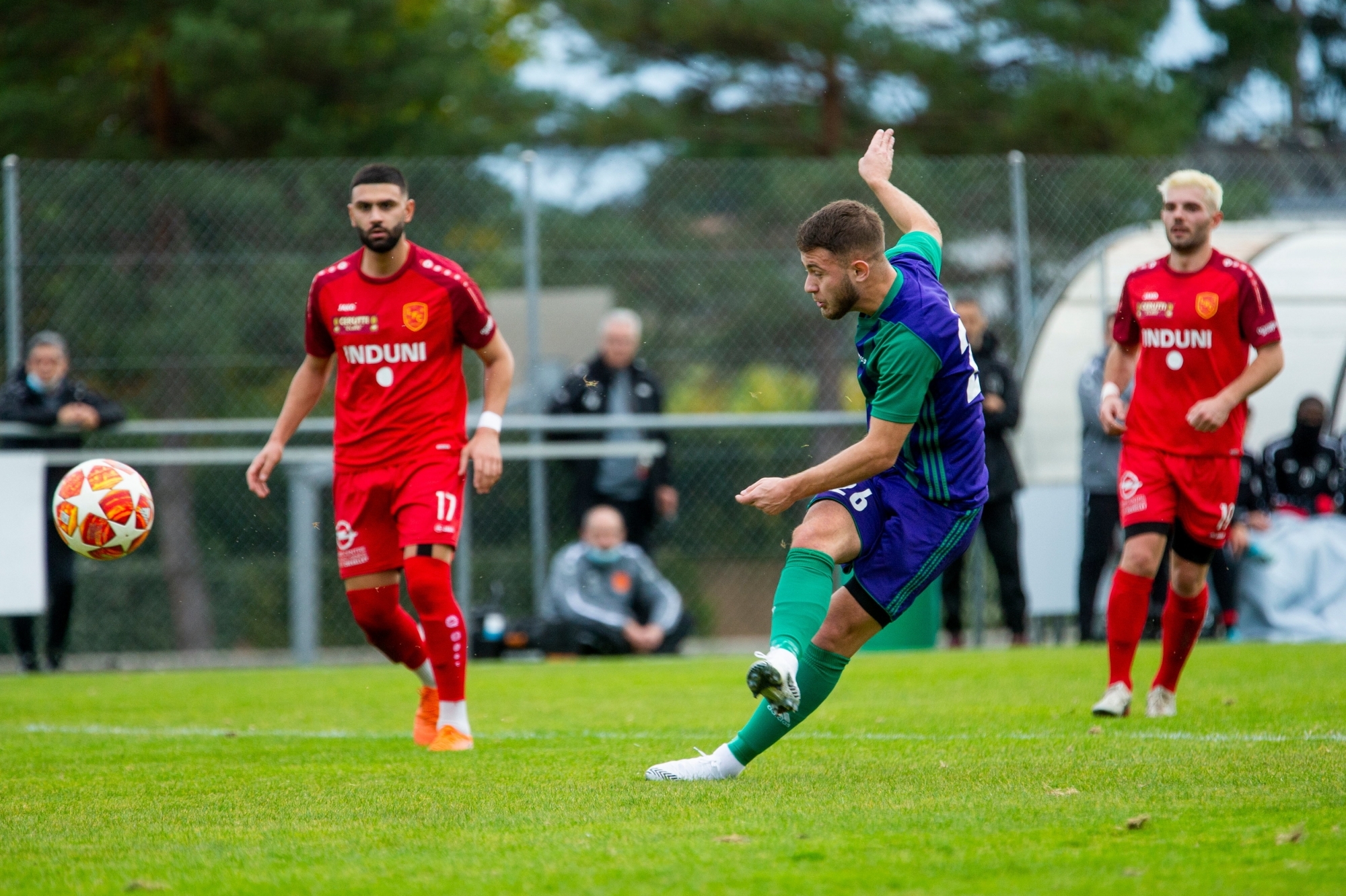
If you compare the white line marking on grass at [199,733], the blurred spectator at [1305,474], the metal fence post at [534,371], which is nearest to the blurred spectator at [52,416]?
the metal fence post at [534,371]

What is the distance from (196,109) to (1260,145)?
19.5m

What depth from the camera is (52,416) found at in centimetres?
1113

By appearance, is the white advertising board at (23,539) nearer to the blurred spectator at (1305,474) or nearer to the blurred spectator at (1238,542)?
the blurred spectator at (1238,542)

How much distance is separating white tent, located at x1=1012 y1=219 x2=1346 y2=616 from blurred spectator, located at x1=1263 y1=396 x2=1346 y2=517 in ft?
2.38

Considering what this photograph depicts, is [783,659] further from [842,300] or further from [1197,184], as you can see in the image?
[1197,184]

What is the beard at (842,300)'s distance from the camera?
471cm

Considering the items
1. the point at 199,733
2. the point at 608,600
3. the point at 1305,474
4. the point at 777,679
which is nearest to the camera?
the point at 777,679

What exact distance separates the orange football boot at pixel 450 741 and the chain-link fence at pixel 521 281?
217 inches

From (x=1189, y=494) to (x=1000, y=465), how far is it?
473 cm

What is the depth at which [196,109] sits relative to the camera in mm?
19812

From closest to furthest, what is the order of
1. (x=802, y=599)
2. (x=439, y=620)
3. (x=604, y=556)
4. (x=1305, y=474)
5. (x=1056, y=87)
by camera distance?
1. (x=802, y=599)
2. (x=439, y=620)
3. (x=604, y=556)
4. (x=1305, y=474)
5. (x=1056, y=87)

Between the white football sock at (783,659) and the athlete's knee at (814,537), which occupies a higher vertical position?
the athlete's knee at (814,537)

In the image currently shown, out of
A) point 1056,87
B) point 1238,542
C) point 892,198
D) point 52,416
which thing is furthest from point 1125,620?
point 1056,87

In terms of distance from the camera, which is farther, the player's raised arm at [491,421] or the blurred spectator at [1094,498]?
the blurred spectator at [1094,498]
